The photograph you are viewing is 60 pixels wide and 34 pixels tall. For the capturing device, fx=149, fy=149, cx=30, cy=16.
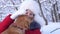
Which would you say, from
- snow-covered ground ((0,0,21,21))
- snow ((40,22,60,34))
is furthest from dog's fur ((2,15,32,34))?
snow-covered ground ((0,0,21,21))

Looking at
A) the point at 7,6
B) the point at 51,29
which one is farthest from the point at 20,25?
the point at 7,6

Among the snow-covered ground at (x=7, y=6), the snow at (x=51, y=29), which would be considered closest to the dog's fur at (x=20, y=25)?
the snow at (x=51, y=29)

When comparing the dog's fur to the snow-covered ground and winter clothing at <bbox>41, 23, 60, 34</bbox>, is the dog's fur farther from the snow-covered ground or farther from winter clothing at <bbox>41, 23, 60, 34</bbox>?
the snow-covered ground

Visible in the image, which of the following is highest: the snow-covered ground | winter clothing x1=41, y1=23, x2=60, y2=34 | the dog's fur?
the snow-covered ground

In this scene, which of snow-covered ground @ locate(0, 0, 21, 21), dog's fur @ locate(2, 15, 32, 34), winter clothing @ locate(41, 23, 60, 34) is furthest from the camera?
snow-covered ground @ locate(0, 0, 21, 21)

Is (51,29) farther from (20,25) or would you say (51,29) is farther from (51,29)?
(20,25)

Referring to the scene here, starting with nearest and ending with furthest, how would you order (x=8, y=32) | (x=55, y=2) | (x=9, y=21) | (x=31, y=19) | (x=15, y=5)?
(x=8, y=32), (x=31, y=19), (x=9, y=21), (x=55, y=2), (x=15, y=5)

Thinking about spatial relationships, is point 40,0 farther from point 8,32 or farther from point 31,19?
point 8,32

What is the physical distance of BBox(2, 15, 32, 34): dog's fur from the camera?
4.30 feet

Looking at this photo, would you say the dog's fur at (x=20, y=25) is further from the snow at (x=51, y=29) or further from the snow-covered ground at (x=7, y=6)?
the snow-covered ground at (x=7, y=6)

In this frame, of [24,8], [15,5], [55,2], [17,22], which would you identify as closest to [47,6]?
[55,2]

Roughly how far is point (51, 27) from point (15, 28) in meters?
0.44

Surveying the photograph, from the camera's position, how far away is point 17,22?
138cm

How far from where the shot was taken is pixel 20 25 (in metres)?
1.35
